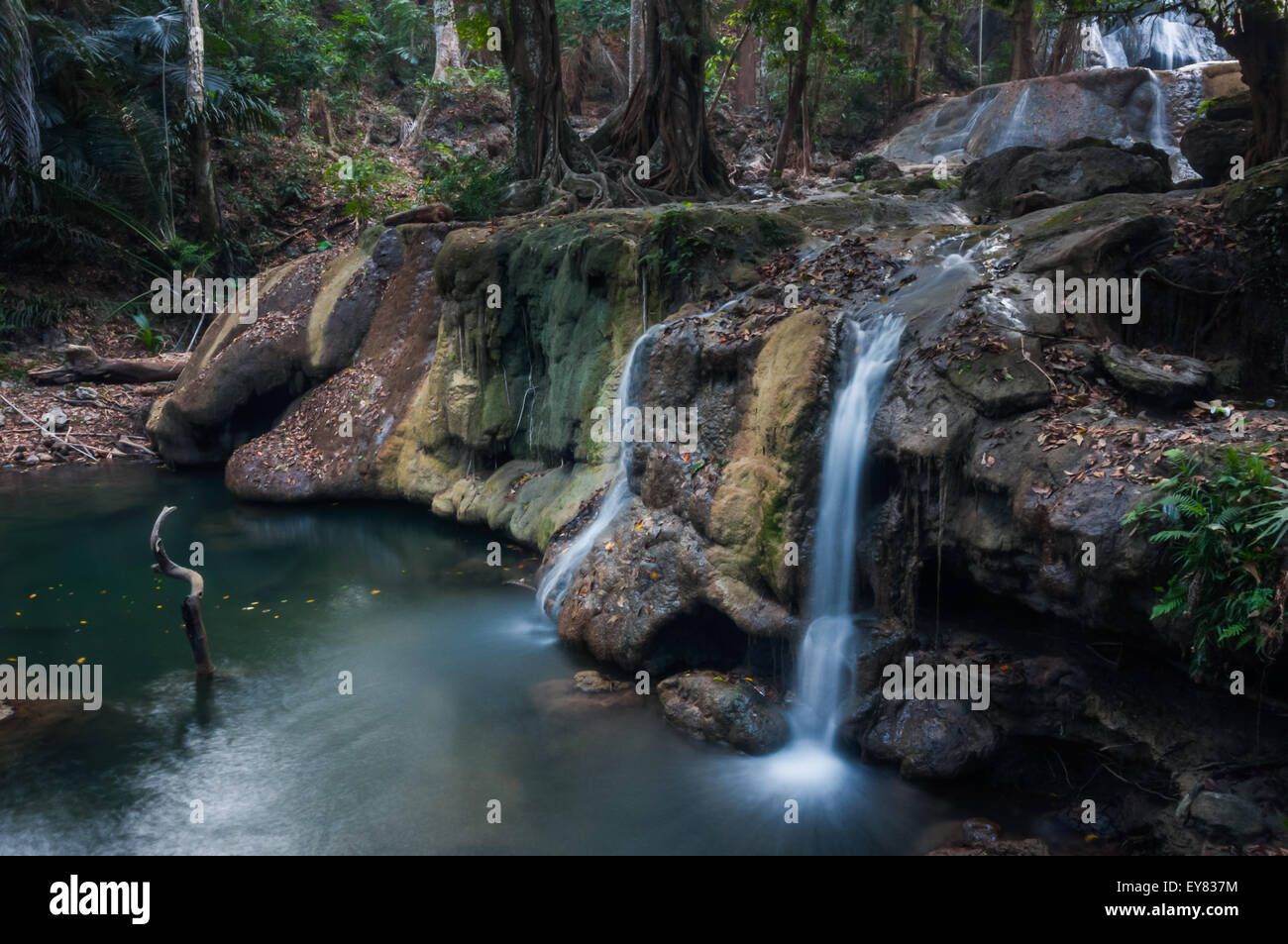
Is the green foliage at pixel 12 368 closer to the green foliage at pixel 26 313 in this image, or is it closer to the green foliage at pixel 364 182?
the green foliage at pixel 26 313

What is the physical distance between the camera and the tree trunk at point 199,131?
20.8 m

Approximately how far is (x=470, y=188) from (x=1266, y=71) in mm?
12498

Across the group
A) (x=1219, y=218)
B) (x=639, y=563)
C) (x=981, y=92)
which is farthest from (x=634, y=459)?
(x=981, y=92)

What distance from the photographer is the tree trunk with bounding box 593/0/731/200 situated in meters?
16.1

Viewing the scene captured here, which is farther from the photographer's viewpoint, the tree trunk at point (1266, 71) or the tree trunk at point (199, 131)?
the tree trunk at point (199, 131)

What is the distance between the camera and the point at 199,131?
70.7ft

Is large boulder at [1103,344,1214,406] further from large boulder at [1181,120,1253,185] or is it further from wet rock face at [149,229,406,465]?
wet rock face at [149,229,406,465]

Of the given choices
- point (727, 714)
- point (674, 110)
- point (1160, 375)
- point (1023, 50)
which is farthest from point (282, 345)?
point (1023, 50)

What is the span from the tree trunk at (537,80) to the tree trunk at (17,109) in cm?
1030

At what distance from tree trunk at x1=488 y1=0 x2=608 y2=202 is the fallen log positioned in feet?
31.2

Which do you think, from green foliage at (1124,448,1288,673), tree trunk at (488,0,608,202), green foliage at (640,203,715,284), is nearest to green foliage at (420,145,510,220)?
tree trunk at (488,0,608,202)

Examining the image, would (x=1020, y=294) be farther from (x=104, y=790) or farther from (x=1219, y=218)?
(x=104, y=790)

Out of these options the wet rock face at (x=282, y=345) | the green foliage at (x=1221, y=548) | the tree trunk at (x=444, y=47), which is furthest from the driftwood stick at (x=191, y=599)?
the tree trunk at (x=444, y=47)

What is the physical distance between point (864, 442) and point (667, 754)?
3192mm
